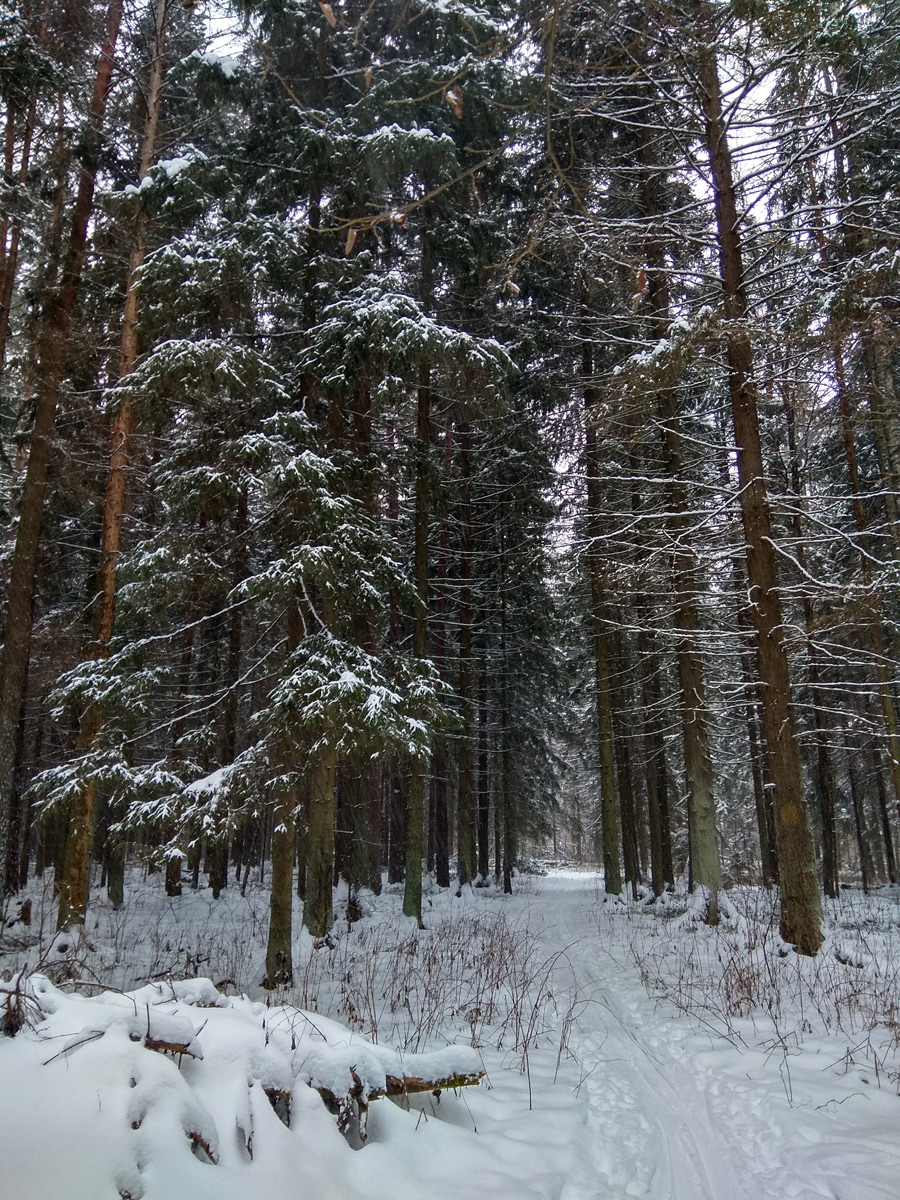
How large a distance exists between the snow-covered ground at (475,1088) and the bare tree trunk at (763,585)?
26.4 inches

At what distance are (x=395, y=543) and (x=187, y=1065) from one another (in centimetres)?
725

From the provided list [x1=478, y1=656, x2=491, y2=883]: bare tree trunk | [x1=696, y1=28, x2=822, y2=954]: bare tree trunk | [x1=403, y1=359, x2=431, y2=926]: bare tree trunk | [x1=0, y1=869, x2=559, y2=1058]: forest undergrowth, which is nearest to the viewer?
[x1=0, y1=869, x2=559, y2=1058]: forest undergrowth

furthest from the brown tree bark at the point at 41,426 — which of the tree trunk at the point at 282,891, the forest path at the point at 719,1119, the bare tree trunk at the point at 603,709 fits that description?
the bare tree trunk at the point at 603,709

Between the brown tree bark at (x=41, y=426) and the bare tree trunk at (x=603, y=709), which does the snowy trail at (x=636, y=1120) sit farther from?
the brown tree bark at (x=41, y=426)

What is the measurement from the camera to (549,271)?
1469 cm

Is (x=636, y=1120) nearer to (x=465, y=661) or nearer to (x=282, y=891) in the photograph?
(x=282, y=891)

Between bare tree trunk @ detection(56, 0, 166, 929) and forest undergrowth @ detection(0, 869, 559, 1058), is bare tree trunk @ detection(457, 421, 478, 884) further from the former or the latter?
bare tree trunk @ detection(56, 0, 166, 929)

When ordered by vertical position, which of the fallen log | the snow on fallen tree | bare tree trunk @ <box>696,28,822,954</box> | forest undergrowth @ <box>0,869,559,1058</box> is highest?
bare tree trunk @ <box>696,28,822,954</box>

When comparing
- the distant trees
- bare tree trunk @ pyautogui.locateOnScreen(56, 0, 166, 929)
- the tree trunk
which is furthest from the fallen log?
bare tree trunk @ pyautogui.locateOnScreen(56, 0, 166, 929)

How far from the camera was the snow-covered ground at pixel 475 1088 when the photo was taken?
227 centimetres

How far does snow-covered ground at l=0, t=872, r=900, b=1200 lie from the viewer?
2.27 meters

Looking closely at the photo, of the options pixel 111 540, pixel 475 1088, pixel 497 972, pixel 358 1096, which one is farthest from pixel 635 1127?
pixel 111 540

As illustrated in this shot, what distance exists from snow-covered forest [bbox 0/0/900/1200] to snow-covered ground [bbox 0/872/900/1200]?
3cm

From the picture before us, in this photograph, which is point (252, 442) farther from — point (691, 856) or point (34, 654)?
point (691, 856)
